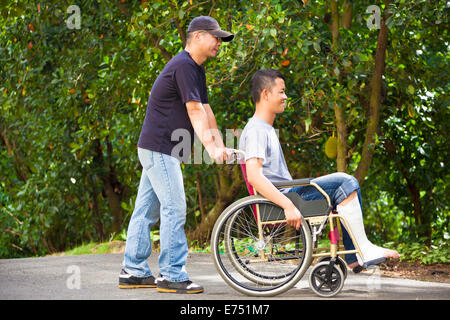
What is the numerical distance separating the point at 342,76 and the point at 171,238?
3.23 metres

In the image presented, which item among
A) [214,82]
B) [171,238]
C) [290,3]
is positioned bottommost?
[171,238]

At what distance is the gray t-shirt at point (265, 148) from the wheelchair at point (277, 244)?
0.31 ft

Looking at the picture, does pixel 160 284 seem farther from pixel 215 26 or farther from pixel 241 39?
pixel 241 39

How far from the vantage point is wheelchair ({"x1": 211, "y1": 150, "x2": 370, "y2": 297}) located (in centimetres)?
421

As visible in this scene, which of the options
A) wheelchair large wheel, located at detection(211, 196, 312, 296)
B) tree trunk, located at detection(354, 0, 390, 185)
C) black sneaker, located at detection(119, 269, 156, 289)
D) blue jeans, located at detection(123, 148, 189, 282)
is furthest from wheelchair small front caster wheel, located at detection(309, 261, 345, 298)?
tree trunk, located at detection(354, 0, 390, 185)

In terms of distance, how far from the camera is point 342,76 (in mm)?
6922

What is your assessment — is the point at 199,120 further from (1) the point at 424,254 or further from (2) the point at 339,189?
(1) the point at 424,254

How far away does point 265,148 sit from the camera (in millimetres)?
4414

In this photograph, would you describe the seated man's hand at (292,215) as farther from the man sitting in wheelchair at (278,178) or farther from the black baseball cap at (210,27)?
the black baseball cap at (210,27)

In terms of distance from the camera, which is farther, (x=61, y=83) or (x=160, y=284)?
(x=61, y=83)

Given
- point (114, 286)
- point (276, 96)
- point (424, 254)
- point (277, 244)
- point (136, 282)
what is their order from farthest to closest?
point (424, 254) < point (114, 286) < point (136, 282) < point (276, 96) < point (277, 244)

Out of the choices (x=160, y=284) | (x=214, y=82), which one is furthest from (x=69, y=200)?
(x=160, y=284)

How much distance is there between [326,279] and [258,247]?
1.53 feet

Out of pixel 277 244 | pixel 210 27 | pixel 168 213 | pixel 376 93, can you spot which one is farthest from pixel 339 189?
pixel 376 93
